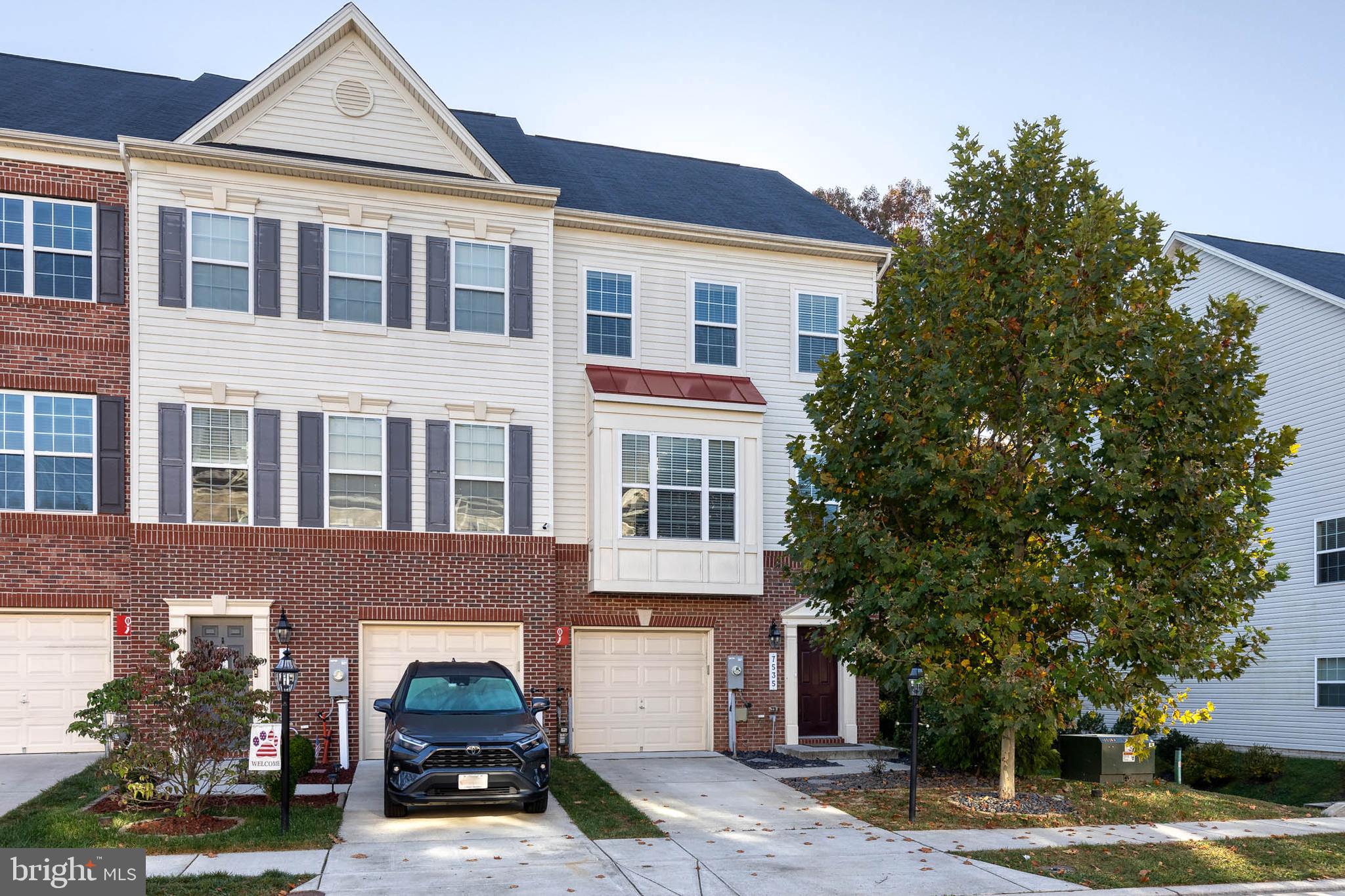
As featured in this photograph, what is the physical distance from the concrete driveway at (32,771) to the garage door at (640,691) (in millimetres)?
7425

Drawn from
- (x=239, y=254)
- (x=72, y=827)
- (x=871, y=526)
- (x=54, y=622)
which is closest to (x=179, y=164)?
(x=239, y=254)

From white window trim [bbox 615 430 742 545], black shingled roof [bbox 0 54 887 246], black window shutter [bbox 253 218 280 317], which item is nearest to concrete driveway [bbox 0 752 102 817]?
black window shutter [bbox 253 218 280 317]

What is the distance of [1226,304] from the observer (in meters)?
13.4

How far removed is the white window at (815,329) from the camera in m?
21.3

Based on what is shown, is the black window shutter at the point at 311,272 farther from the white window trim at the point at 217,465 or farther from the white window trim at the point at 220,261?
the white window trim at the point at 217,465

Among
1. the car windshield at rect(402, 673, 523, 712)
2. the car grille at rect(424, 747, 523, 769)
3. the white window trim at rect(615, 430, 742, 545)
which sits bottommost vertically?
the car grille at rect(424, 747, 523, 769)

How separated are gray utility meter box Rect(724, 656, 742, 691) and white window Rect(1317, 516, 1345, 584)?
11953 millimetres

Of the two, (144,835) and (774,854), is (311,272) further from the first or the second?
(774,854)

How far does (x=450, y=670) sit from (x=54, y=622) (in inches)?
278

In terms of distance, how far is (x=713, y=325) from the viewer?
2075 cm

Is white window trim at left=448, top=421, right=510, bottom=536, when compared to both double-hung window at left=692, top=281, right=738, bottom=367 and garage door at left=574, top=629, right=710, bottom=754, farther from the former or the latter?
double-hung window at left=692, top=281, right=738, bottom=367

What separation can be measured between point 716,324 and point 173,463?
9278mm

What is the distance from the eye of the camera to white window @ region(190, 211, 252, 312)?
17.5 meters

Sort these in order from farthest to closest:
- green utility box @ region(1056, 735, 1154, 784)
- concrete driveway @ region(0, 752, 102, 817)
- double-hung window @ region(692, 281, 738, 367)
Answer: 1. double-hung window @ region(692, 281, 738, 367)
2. green utility box @ region(1056, 735, 1154, 784)
3. concrete driveway @ region(0, 752, 102, 817)
